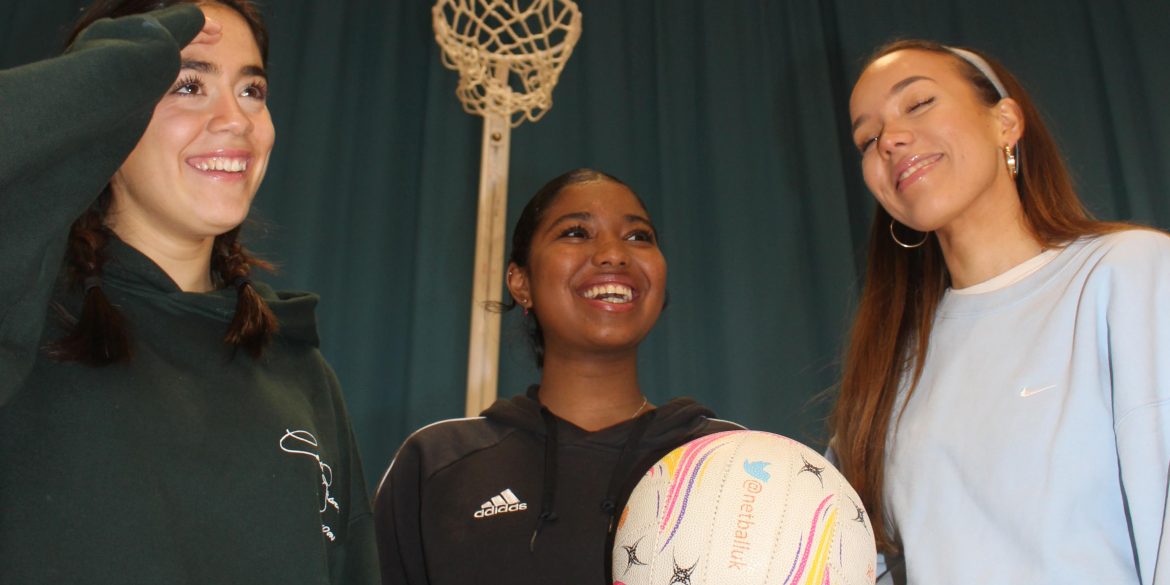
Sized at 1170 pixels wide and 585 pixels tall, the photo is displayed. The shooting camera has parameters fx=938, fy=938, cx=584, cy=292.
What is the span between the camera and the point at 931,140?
4.82 feet

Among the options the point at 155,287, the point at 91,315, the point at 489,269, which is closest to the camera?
A: the point at 91,315

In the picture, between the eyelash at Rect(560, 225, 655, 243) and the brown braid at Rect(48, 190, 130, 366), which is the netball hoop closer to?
the eyelash at Rect(560, 225, 655, 243)

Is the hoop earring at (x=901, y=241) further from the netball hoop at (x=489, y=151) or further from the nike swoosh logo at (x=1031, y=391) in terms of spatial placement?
the netball hoop at (x=489, y=151)

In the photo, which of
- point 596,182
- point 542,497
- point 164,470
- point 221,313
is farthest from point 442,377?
point 164,470

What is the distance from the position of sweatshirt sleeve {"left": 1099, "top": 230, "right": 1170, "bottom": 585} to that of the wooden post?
57.9 inches

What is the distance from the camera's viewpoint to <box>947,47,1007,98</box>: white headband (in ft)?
5.26

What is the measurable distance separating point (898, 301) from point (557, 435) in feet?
2.07

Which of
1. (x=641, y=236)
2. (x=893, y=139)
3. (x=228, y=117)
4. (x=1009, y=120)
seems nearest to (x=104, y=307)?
(x=228, y=117)

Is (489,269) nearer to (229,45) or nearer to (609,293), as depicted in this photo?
(609,293)

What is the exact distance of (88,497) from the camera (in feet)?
3.14

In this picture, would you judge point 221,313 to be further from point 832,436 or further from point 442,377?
point 442,377

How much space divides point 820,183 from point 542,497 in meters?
2.12

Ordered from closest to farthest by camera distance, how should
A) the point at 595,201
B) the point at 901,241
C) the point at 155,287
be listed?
the point at 155,287
the point at 901,241
the point at 595,201

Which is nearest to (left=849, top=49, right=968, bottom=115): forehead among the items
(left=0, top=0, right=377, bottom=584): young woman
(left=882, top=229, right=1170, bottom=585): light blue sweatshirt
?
(left=882, top=229, right=1170, bottom=585): light blue sweatshirt
